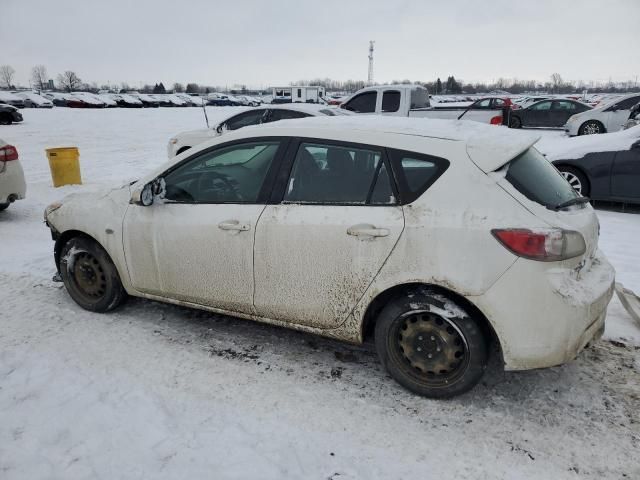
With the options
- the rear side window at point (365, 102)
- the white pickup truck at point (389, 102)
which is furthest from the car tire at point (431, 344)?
the rear side window at point (365, 102)

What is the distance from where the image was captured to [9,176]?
23.4 feet

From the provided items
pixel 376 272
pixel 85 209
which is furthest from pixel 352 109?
pixel 376 272

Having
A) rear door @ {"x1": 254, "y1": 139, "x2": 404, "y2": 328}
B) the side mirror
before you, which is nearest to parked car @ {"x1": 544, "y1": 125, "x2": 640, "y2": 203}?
rear door @ {"x1": 254, "y1": 139, "x2": 404, "y2": 328}

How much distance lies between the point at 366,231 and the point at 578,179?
6.29 metres

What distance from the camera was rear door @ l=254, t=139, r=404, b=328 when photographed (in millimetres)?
2969

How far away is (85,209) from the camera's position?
161 inches

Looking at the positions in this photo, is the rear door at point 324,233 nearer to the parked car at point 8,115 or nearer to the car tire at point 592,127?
the car tire at point 592,127

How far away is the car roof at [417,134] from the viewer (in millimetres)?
2898

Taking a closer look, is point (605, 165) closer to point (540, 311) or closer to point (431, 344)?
point (540, 311)

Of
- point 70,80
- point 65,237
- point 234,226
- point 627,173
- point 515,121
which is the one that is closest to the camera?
point 234,226

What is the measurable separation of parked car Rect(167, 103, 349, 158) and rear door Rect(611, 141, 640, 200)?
A: 489cm

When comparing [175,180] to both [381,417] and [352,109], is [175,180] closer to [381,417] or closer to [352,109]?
[381,417]

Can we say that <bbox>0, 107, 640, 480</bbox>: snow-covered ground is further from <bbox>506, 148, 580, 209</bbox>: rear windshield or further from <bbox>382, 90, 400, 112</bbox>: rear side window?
<bbox>382, 90, 400, 112</bbox>: rear side window

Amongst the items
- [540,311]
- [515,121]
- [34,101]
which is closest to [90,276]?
[540,311]
